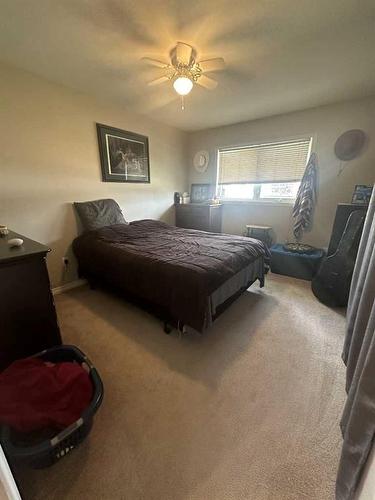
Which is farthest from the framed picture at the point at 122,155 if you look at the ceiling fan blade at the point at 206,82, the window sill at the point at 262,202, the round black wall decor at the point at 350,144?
the round black wall decor at the point at 350,144

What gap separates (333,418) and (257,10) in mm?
2621

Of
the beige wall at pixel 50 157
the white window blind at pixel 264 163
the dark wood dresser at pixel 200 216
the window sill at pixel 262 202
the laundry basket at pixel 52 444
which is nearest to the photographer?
the laundry basket at pixel 52 444

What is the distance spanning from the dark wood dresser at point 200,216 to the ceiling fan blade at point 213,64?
79.8 inches

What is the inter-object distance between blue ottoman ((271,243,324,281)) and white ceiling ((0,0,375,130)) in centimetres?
206

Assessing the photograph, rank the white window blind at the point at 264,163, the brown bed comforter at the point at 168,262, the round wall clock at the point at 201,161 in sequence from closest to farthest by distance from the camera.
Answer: the brown bed comforter at the point at 168,262 → the white window blind at the point at 264,163 → the round wall clock at the point at 201,161

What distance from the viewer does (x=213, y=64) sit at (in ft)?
6.17

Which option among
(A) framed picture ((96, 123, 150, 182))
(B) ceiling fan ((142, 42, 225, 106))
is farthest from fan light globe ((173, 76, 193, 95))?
(A) framed picture ((96, 123, 150, 182))

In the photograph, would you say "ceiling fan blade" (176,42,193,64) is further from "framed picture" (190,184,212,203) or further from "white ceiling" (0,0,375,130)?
"framed picture" (190,184,212,203)

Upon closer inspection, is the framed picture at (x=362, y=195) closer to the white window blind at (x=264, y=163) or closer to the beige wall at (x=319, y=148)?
the beige wall at (x=319, y=148)

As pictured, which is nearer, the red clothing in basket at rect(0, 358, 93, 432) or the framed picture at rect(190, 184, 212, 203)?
the red clothing in basket at rect(0, 358, 93, 432)

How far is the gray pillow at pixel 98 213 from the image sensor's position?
8.80 feet

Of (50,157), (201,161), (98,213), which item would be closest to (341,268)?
(98,213)

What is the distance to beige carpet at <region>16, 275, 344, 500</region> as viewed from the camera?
3.05 ft

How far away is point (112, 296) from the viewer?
2520 mm
